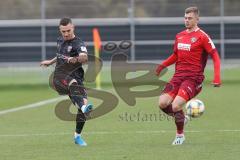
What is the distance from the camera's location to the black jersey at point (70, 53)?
1244cm

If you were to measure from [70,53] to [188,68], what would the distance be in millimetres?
1892

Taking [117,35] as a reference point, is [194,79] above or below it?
above

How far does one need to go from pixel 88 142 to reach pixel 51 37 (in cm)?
2351

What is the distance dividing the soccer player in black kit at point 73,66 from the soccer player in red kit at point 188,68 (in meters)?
1.30

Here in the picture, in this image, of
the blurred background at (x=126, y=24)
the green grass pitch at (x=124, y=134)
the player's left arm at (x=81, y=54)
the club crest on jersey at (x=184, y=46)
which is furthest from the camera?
the blurred background at (x=126, y=24)

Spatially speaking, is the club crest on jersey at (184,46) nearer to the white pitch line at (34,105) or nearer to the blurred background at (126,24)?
the white pitch line at (34,105)

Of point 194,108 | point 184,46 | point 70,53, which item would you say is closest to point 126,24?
point 194,108

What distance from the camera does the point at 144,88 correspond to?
84.1ft

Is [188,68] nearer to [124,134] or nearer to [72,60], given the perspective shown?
[72,60]

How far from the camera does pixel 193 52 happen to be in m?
12.7

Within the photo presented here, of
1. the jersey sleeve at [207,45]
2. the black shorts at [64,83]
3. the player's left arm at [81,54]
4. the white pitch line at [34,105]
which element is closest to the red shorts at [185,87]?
the jersey sleeve at [207,45]

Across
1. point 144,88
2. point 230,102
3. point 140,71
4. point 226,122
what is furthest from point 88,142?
point 140,71

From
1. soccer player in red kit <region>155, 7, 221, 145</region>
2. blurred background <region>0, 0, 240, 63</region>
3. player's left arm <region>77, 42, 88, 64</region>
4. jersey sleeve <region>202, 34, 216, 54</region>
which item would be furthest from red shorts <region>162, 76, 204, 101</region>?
blurred background <region>0, 0, 240, 63</region>

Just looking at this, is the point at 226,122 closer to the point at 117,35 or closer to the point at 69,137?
the point at 69,137
